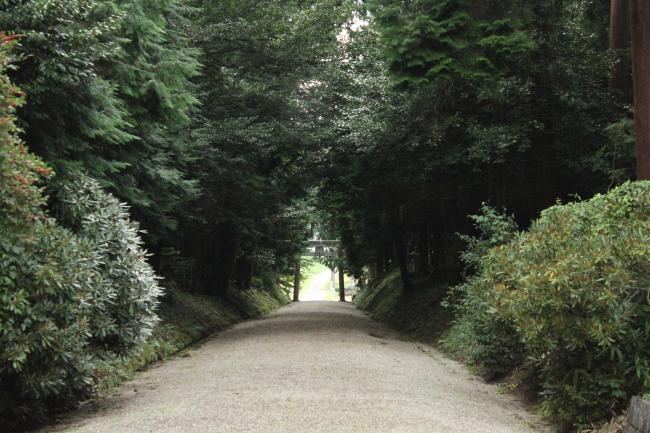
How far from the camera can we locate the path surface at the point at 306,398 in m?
5.97

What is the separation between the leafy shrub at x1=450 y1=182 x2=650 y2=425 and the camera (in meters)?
5.74

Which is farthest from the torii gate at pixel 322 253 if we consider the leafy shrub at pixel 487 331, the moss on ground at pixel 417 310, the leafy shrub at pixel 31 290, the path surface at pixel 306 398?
the leafy shrub at pixel 31 290

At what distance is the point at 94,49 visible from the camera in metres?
7.82

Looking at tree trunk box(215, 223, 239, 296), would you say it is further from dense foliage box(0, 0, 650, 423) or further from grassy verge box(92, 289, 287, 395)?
grassy verge box(92, 289, 287, 395)

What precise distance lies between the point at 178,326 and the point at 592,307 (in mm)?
12385

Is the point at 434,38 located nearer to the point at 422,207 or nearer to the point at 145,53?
the point at 145,53

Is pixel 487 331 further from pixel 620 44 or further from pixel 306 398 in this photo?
pixel 620 44

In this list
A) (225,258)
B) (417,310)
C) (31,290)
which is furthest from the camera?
(225,258)

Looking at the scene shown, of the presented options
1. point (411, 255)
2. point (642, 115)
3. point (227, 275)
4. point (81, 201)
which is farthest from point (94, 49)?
point (411, 255)

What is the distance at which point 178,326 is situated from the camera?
1631 cm

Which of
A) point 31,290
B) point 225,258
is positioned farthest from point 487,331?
point 225,258

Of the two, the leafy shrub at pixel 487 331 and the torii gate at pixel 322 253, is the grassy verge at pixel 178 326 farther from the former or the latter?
the torii gate at pixel 322 253

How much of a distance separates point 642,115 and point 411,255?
830 inches

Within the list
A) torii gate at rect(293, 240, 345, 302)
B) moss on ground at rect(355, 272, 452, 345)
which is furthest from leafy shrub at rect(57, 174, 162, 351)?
torii gate at rect(293, 240, 345, 302)
